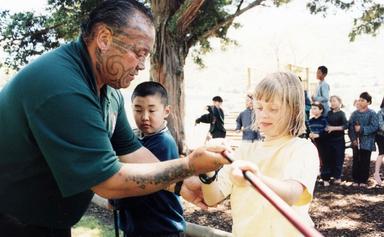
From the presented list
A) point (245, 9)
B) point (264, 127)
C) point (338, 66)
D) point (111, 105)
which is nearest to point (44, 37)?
point (245, 9)

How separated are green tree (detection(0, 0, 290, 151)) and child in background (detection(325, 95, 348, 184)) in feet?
8.74

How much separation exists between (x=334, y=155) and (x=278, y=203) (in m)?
7.34

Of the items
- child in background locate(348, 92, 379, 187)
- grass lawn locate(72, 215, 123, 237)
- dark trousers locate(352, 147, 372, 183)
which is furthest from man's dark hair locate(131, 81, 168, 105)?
dark trousers locate(352, 147, 372, 183)

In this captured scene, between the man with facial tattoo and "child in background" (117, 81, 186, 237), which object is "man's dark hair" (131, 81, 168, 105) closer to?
"child in background" (117, 81, 186, 237)

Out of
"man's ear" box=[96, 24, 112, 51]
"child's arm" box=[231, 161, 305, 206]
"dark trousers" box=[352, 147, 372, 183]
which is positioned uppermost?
"man's ear" box=[96, 24, 112, 51]

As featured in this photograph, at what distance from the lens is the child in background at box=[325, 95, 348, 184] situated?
820 centimetres

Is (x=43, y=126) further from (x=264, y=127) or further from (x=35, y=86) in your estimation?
(x=264, y=127)

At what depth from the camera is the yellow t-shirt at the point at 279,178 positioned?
196 centimetres

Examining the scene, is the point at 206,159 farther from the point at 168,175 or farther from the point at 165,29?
the point at 165,29

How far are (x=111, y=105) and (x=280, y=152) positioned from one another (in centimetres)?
95

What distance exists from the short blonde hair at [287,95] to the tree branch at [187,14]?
18.2 feet

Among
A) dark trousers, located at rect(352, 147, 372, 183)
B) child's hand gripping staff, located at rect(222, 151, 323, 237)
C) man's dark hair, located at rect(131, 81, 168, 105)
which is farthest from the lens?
dark trousers, located at rect(352, 147, 372, 183)

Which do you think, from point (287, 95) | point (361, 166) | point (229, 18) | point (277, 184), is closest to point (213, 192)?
point (277, 184)

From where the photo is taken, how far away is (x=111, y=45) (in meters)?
2.15
